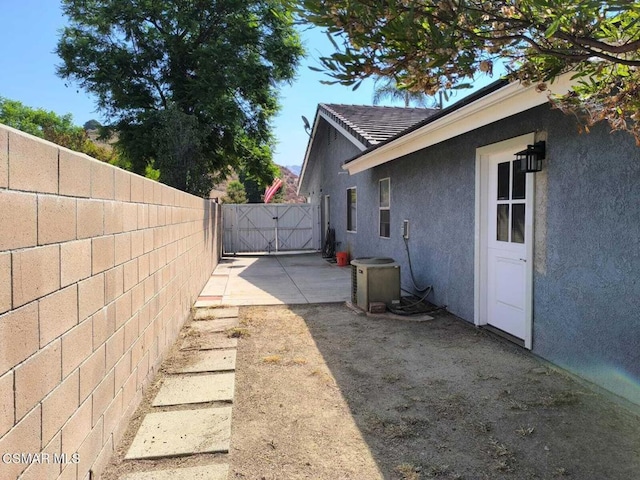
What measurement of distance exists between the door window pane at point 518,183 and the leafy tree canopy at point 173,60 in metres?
12.4

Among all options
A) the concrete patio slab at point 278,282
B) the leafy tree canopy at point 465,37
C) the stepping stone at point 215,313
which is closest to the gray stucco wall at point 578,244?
the leafy tree canopy at point 465,37

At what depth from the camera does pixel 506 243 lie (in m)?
5.35

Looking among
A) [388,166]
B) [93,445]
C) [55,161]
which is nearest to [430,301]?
[388,166]

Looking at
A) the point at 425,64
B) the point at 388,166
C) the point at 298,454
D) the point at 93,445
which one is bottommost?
the point at 298,454

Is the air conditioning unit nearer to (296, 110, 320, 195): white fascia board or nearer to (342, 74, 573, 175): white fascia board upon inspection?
(342, 74, 573, 175): white fascia board

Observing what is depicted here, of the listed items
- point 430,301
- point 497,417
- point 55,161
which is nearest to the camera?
point 55,161

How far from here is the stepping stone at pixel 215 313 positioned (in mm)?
6691

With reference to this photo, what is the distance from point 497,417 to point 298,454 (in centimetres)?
155

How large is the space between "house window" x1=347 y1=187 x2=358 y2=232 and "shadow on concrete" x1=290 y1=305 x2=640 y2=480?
24.7ft

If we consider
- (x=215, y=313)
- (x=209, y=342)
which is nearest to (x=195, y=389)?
(x=209, y=342)

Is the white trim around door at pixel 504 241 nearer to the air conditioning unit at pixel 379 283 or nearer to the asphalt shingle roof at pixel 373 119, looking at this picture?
the air conditioning unit at pixel 379 283

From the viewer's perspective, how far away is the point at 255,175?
20359 millimetres

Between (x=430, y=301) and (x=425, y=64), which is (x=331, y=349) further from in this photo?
(x=425, y=64)

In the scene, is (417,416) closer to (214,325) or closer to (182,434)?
(182,434)
